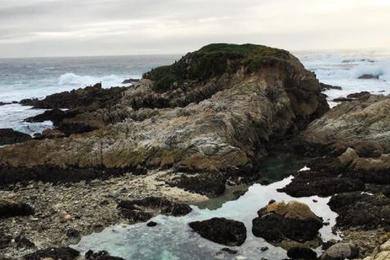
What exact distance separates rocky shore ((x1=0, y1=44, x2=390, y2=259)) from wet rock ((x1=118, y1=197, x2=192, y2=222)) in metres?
0.08

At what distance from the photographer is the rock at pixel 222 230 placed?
60.5ft

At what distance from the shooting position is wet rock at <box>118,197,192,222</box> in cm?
2099

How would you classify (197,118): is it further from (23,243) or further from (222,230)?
(23,243)

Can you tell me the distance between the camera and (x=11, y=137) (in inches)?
1468

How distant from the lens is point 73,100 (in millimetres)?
53688

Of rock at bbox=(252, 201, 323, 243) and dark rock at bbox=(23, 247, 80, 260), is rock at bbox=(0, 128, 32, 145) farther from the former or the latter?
rock at bbox=(252, 201, 323, 243)

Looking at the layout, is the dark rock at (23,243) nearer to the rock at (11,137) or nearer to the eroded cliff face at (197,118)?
the eroded cliff face at (197,118)

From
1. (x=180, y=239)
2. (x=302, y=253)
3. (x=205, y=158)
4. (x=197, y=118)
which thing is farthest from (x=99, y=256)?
(x=197, y=118)

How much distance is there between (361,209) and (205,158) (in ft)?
29.3

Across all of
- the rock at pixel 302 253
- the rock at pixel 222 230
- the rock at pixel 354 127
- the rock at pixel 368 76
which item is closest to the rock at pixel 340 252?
the rock at pixel 302 253

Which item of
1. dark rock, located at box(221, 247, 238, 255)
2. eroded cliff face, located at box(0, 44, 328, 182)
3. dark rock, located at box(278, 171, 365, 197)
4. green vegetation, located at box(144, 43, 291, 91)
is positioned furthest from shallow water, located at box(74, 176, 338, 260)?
green vegetation, located at box(144, 43, 291, 91)

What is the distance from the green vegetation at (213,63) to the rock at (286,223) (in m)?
19.0

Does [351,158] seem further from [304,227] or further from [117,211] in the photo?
[117,211]

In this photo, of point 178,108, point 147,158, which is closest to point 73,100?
point 178,108
